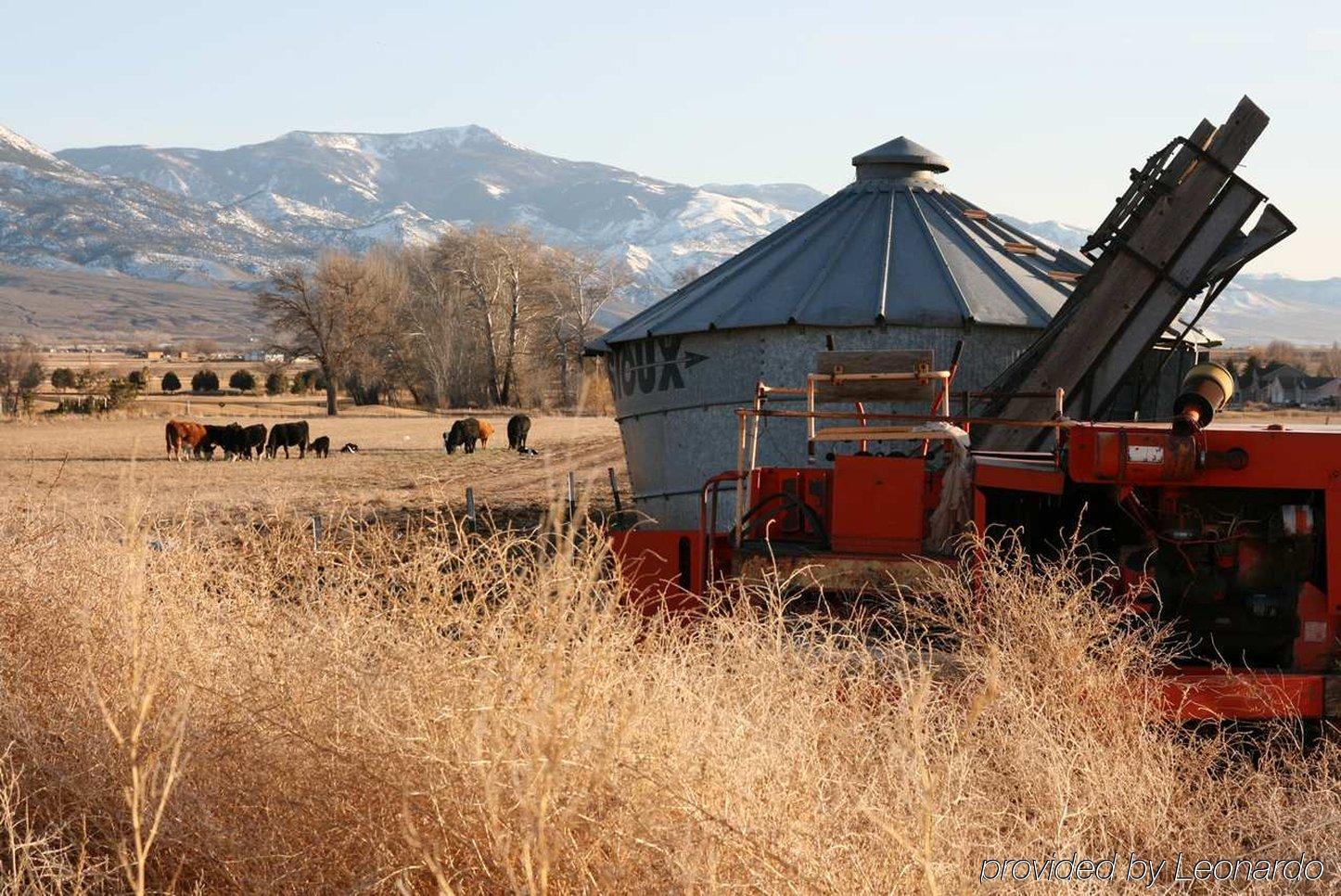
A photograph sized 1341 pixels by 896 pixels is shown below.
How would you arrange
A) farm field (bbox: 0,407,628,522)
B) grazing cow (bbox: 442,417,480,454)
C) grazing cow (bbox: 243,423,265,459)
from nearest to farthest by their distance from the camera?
farm field (bbox: 0,407,628,522)
grazing cow (bbox: 243,423,265,459)
grazing cow (bbox: 442,417,480,454)

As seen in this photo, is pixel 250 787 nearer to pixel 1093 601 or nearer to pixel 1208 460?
pixel 1093 601

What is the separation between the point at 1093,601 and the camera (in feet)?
24.4

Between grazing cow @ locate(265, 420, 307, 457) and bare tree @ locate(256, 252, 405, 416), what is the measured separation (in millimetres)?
31027

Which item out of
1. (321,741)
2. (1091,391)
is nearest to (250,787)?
(321,741)

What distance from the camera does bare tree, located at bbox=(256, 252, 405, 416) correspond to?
7319 cm

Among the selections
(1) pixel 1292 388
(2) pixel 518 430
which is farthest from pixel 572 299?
(2) pixel 518 430

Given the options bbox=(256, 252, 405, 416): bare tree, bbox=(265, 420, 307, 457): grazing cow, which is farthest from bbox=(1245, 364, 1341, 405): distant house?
bbox=(265, 420, 307, 457): grazing cow

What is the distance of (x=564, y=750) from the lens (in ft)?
13.3

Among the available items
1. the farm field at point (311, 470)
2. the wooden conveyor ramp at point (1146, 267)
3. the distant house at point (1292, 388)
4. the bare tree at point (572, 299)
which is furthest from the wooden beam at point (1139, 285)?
the distant house at point (1292, 388)

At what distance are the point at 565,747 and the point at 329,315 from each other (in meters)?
73.2

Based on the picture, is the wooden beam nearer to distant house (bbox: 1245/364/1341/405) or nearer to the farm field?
the farm field

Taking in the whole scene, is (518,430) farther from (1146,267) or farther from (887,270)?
(1146,267)

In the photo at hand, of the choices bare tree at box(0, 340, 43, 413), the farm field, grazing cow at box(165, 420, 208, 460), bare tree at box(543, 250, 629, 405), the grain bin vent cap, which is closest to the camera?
the grain bin vent cap

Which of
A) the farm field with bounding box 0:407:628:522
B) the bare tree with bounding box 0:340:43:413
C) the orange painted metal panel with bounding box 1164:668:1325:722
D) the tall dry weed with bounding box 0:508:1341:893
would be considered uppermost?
the bare tree with bounding box 0:340:43:413
